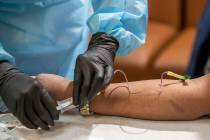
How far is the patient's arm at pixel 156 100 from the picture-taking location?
38.4 inches

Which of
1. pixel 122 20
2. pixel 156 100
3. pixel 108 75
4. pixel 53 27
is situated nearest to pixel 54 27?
pixel 53 27

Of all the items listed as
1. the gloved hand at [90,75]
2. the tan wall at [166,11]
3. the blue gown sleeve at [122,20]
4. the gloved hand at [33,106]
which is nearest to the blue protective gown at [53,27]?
the blue gown sleeve at [122,20]

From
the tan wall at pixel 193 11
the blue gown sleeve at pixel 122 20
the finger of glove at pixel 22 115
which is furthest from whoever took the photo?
the tan wall at pixel 193 11

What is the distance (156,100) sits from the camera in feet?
3.30

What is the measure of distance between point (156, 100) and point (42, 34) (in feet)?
1.47

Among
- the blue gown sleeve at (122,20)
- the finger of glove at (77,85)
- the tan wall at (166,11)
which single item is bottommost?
the tan wall at (166,11)

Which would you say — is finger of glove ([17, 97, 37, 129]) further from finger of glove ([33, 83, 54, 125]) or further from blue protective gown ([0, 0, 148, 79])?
blue protective gown ([0, 0, 148, 79])

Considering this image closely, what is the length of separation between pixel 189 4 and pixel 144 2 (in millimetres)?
1090

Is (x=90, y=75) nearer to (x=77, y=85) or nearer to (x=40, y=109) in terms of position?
(x=77, y=85)

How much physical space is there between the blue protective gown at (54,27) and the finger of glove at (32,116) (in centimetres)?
31

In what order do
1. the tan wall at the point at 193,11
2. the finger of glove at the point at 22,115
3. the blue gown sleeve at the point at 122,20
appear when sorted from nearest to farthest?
the finger of glove at the point at 22,115 → the blue gown sleeve at the point at 122,20 → the tan wall at the point at 193,11

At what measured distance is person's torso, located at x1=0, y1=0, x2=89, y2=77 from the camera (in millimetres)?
1225

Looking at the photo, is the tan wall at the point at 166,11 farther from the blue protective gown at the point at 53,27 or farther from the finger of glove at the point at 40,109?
the finger of glove at the point at 40,109

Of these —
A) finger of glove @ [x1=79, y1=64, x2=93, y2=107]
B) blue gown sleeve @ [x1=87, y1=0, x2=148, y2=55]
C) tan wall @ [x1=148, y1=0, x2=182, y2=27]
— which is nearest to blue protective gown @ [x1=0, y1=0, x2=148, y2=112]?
blue gown sleeve @ [x1=87, y1=0, x2=148, y2=55]
